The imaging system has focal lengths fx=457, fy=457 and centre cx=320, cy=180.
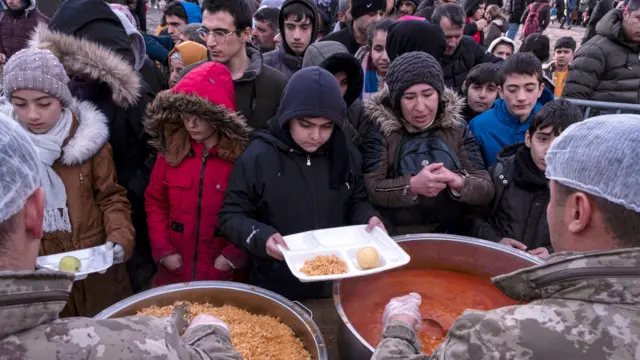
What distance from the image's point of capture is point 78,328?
87cm

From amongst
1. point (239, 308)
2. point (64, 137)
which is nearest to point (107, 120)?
point (64, 137)

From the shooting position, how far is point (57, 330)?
0.85 m

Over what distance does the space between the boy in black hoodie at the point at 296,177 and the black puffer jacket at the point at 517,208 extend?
0.64m

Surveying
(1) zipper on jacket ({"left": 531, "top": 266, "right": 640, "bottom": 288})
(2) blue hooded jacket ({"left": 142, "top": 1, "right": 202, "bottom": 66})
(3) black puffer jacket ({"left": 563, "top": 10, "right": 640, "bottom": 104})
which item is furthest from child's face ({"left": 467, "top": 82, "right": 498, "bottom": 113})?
(2) blue hooded jacket ({"left": 142, "top": 1, "right": 202, "bottom": 66})

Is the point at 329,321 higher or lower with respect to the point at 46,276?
lower

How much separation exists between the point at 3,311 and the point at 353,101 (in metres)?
2.42

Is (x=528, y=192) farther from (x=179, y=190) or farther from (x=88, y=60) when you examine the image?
(x=88, y=60)

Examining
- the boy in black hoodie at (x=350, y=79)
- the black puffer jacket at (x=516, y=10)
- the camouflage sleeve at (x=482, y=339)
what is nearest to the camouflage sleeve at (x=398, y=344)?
the camouflage sleeve at (x=482, y=339)

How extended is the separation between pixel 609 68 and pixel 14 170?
458 cm

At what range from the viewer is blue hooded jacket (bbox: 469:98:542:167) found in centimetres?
276

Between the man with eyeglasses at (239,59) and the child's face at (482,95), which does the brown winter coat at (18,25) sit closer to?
the man with eyeglasses at (239,59)

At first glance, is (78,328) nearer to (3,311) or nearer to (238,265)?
(3,311)

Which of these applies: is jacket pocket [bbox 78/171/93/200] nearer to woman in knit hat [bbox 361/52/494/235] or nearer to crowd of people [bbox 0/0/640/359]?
crowd of people [bbox 0/0/640/359]

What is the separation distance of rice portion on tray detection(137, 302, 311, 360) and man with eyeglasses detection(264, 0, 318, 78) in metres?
2.33
